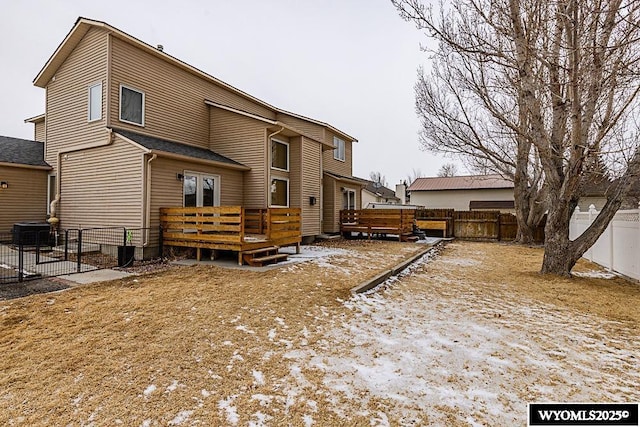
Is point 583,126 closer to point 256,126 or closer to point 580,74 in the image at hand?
point 580,74

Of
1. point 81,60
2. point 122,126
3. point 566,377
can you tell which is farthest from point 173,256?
point 566,377

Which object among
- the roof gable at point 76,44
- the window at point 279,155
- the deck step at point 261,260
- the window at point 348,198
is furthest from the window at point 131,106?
the window at point 348,198

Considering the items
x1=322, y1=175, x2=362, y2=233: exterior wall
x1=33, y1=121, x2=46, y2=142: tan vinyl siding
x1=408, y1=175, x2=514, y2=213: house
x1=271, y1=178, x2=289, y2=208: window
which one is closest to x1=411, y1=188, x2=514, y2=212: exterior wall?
x1=408, y1=175, x2=514, y2=213: house

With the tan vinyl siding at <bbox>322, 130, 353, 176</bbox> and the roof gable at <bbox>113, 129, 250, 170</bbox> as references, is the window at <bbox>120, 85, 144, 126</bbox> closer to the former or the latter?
the roof gable at <bbox>113, 129, 250, 170</bbox>

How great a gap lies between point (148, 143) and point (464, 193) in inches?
999

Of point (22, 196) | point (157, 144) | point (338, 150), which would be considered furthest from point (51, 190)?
point (338, 150)

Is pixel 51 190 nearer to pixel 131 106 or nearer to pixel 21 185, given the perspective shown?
pixel 21 185

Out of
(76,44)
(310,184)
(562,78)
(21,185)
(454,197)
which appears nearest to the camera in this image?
(562,78)

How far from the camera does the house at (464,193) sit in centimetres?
2631

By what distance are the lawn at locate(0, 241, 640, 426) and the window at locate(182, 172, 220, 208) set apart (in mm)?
4977

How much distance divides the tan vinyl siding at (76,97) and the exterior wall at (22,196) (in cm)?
86

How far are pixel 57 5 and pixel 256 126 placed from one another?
390 inches

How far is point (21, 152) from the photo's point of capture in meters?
12.5

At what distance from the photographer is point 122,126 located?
416 inches
